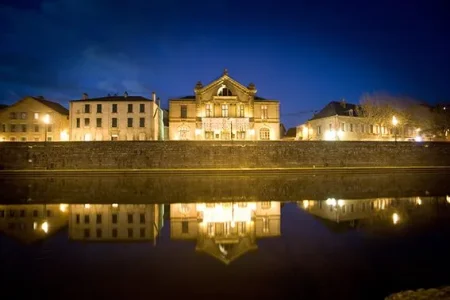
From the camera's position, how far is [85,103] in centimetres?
5338

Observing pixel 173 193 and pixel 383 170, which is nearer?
pixel 173 193

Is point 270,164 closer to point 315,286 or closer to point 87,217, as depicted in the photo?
point 87,217

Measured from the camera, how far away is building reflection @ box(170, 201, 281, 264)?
10352 mm

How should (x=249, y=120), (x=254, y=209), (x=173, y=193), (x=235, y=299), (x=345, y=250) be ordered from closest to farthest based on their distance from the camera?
(x=235, y=299) → (x=345, y=250) → (x=254, y=209) → (x=173, y=193) → (x=249, y=120)

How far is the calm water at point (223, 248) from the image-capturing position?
7457mm

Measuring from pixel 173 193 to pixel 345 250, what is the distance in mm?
13866

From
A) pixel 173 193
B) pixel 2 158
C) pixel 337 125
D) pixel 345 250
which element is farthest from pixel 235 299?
pixel 337 125

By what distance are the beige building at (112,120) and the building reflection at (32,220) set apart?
35.7 metres

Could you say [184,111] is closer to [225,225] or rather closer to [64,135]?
[64,135]

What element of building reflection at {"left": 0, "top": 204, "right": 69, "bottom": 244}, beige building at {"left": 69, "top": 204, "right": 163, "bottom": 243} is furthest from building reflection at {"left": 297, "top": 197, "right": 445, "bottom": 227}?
building reflection at {"left": 0, "top": 204, "right": 69, "bottom": 244}

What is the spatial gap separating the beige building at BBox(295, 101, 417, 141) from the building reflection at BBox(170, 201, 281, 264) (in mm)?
45377

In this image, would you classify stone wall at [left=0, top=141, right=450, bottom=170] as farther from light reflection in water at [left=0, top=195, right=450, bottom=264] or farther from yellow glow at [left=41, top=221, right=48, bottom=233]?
yellow glow at [left=41, top=221, right=48, bottom=233]

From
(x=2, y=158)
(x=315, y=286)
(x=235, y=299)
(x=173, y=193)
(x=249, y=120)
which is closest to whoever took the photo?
(x=235, y=299)

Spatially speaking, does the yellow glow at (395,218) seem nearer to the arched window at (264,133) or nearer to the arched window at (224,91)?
the arched window at (264,133)
